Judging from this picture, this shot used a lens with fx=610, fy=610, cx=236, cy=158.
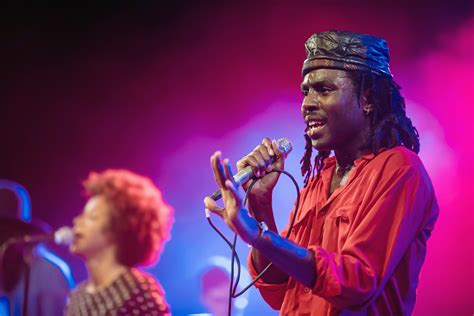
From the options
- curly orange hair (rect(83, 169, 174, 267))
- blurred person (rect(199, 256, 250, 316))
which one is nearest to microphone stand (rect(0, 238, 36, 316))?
curly orange hair (rect(83, 169, 174, 267))

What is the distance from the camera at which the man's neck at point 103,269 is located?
8.00 ft

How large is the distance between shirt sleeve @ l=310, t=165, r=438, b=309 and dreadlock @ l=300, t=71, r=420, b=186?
→ 0.82ft

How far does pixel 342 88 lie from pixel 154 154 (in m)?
2.55

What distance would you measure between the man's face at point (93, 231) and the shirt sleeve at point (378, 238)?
992mm

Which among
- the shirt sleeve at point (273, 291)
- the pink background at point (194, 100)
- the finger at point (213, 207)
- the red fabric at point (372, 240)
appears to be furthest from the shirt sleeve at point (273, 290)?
the pink background at point (194, 100)

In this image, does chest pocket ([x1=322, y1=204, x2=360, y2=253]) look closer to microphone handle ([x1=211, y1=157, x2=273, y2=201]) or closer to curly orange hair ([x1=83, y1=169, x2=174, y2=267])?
microphone handle ([x1=211, y1=157, x2=273, y2=201])

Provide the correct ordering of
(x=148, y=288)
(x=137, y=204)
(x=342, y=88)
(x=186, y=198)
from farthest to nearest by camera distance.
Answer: (x=186, y=198), (x=137, y=204), (x=148, y=288), (x=342, y=88)

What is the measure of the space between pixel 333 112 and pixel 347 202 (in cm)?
36

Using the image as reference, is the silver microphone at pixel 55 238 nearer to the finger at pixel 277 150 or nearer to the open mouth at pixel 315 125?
the finger at pixel 277 150

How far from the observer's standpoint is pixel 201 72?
473 centimetres

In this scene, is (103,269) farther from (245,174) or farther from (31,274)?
(245,174)

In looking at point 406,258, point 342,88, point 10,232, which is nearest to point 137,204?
point 10,232

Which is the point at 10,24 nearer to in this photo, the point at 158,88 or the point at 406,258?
the point at 158,88

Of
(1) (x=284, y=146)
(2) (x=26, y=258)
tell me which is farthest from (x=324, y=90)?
(2) (x=26, y=258)
